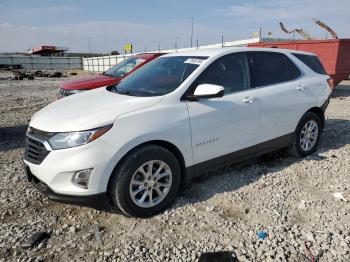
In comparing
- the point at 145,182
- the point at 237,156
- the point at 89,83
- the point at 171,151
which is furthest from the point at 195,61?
the point at 89,83

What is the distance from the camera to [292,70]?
16.1 feet

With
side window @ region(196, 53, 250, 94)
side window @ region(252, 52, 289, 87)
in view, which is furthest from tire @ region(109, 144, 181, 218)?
side window @ region(252, 52, 289, 87)

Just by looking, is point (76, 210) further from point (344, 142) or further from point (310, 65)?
point (344, 142)

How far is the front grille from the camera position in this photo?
317 cm

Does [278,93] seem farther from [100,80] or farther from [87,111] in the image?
[100,80]

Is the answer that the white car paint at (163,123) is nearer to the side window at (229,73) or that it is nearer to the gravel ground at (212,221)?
the side window at (229,73)

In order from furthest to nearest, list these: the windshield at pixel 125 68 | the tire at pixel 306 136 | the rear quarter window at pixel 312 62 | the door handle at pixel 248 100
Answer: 1. the windshield at pixel 125 68
2. the rear quarter window at pixel 312 62
3. the tire at pixel 306 136
4. the door handle at pixel 248 100

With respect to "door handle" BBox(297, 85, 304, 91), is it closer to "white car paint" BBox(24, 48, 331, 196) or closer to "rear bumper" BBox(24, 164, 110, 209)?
"white car paint" BBox(24, 48, 331, 196)

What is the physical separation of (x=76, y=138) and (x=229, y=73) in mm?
2105

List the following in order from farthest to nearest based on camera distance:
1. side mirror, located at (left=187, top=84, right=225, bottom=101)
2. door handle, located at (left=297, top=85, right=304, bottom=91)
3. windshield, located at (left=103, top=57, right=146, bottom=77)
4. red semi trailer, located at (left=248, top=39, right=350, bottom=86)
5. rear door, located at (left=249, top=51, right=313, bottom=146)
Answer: red semi trailer, located at (left=248, top=39, right=350, bottom=86) → windshield, located at (left=103, top=57, right=146, bottom=77) → door handle, located at (left=297, top=85, right=304, bottom=91) → rear door, located at (left=249, top=51, right=313, bottom=146) → side mirror, located at (left=187, top=84, right=225, bottom=101)

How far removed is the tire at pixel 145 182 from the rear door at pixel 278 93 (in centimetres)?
155

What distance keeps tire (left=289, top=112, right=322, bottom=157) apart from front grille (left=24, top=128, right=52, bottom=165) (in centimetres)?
363

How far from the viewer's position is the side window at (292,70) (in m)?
4.86

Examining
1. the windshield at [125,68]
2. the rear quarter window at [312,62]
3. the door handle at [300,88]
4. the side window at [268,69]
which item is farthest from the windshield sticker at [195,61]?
the windshield at [125,68]
